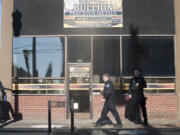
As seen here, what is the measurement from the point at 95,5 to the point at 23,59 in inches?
149

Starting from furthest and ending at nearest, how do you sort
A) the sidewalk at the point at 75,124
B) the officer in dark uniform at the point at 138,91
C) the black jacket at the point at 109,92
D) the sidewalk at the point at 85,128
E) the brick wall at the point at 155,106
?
the brick wall at the point at 155,106
the officer in dark uniform at the point at 138,91
the sidewalk at the point at 75,124
the black jacket at the point at 109,92
the sidewalk at the point at 85,128

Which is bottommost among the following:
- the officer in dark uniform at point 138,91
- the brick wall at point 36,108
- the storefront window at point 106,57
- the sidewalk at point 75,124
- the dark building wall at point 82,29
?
the sidewalk at point 75,124

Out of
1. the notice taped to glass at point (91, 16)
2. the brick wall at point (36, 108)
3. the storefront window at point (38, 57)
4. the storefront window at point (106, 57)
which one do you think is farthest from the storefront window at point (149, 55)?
the brick wall at point (36, 108)

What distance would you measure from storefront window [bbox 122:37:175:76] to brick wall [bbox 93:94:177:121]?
3.25ft

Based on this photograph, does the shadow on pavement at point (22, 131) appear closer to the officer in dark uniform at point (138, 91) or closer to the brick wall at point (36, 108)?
the brick wall at point (36, 108)

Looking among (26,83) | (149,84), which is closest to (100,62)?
(149,84)

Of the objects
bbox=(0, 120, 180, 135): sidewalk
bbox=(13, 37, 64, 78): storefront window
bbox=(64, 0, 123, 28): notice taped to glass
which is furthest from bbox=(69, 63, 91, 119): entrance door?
bbox=(64, 0, 123, 28): notice taped to glass

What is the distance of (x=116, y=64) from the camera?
36.6 ft

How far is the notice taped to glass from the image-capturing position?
11.2 metres

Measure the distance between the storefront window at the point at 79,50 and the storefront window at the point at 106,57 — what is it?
0.29m

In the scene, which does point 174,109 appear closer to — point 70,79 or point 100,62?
point 100,62

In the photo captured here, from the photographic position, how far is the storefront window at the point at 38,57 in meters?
11.1

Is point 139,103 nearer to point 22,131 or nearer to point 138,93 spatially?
point 138,93

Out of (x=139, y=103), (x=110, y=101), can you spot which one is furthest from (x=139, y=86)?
(x=110, y=101)
